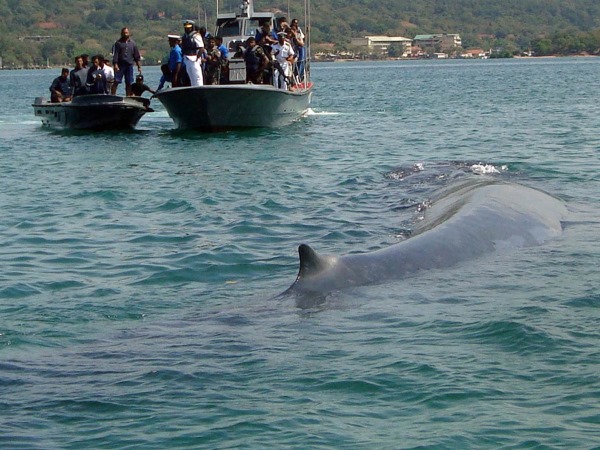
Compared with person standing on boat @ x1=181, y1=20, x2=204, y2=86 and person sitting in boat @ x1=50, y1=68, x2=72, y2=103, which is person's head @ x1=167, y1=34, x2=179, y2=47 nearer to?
person standing on boat @ x1=181, y1=20, x2=204, y2=86

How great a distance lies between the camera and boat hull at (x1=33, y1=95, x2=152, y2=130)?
93.6 feet

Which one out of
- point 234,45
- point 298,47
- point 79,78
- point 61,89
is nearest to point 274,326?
point 79,78

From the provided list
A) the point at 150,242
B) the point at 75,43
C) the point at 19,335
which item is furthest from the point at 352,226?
the point at 75,43

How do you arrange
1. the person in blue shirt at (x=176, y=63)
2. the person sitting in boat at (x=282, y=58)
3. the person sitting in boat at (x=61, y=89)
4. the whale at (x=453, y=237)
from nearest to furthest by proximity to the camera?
the whale at (x=453, y=237) < the person in blue shirt at (x=176, y=63) < the person sitting in boat at (x=282, y=58) < the person sitting in boat at (x=61, y=89)

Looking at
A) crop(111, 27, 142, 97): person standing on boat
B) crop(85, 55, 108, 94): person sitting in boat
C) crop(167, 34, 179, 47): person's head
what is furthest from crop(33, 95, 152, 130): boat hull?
crop(167, 34, 179, 47): person's head

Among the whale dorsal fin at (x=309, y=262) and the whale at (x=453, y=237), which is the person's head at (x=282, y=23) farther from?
the whale dorsal fin at (x=309, y=262)

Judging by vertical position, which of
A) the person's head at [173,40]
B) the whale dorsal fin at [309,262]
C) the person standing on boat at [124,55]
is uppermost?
the person's head at [173,40]

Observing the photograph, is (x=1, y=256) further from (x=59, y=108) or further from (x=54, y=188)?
(x=59, y=108)

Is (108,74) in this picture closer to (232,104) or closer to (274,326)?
(232,104)

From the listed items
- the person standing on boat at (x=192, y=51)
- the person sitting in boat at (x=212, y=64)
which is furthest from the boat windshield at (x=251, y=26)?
the person standing on boat at (x=192, y=51)

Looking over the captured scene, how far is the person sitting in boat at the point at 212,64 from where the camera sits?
27.9 meters

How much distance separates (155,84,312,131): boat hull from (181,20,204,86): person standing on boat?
718mm

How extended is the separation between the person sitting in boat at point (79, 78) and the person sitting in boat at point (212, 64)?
3462 millimetres

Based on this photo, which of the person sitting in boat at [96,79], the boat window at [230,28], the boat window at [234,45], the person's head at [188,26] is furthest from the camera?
the boat window at [230,28]
